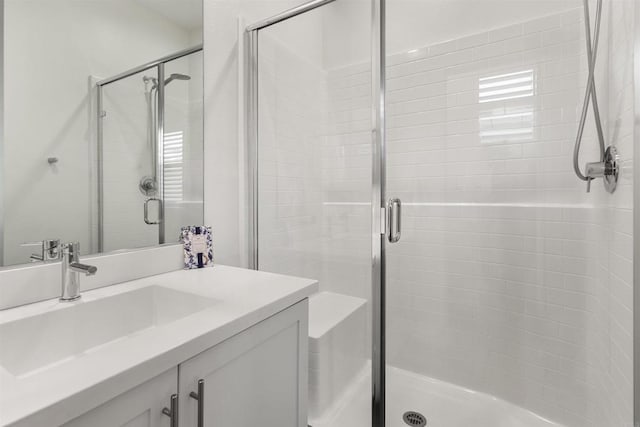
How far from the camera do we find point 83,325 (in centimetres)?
85

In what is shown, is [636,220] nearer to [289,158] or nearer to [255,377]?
[255,377]

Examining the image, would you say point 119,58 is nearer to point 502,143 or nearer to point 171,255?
point 171,255

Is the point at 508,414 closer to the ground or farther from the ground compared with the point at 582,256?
closer to the ground

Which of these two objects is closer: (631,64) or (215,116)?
(631,64)

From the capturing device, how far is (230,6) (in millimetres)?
1593

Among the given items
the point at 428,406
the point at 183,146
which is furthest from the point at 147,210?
the point at 428,406

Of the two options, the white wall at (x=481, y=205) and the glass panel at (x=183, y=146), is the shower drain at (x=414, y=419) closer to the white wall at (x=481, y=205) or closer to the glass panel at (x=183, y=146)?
the white wall at (x=481, y=205)

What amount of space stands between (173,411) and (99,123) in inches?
35.1

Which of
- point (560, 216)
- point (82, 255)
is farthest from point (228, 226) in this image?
point (560, 216)

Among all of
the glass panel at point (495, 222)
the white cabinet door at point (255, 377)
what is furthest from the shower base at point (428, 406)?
the white cabinet door at point (255, 377)

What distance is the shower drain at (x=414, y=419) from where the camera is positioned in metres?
1.56

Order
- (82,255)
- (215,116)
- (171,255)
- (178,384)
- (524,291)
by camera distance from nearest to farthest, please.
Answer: (178,384)
(82,255)
(171,255)
(215,116)
(524,291)

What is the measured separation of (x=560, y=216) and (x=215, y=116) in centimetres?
174

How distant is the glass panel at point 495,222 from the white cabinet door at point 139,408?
1301 mm
